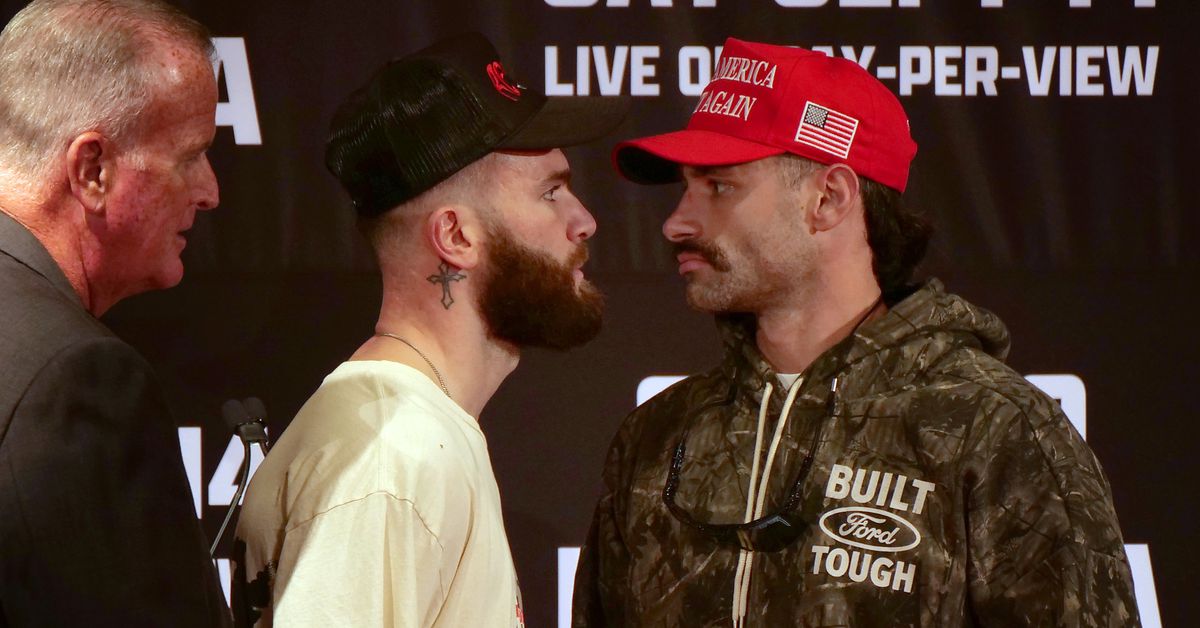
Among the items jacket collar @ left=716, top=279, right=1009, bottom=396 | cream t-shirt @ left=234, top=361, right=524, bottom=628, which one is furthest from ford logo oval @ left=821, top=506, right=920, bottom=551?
cream t-shirt @ left=234, top=361, right=524, bottom=628

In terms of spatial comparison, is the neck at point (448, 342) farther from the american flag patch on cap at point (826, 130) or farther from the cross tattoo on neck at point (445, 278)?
the american flag patch on cap at point (826, 130)

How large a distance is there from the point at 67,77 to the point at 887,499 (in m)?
1.21

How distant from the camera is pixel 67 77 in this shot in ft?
4.32

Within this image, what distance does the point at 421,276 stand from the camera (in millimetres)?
1754

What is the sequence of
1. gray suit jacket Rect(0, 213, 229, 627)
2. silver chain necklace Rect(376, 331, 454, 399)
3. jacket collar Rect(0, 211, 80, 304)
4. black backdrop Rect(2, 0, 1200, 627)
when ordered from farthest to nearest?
black backdrop Rect(2, 0, 1200, 627) < silver chain necklace Rect(376, 331, 454, 399) < jacket collar Rect(0, 211, 80, 304) < gray suit jacket Rect(0, 213, 229, 627)

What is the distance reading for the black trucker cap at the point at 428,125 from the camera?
5.76 feet

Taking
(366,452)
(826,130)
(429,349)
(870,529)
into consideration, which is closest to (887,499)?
(870,529)

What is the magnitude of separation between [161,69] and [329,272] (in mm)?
1395

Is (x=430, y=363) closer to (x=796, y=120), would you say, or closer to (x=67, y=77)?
(x=67, y=77)

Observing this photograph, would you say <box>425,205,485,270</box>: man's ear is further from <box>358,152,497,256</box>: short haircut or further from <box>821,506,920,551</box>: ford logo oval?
<box>821,506,920,551</box>: ford logo oval

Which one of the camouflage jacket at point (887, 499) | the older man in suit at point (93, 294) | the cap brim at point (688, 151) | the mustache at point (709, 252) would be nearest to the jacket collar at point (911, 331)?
the camouflage jacket at point (887, 499)

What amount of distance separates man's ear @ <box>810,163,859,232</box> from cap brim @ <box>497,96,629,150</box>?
0.35m

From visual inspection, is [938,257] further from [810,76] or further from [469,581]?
[469,581]

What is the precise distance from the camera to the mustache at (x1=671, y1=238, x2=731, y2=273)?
208 centimetres
